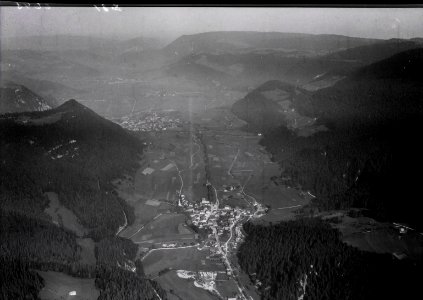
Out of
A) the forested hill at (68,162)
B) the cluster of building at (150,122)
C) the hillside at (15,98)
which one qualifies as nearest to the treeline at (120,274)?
the forested hill at (68,162)

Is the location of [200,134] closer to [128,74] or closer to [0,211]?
[128,74]

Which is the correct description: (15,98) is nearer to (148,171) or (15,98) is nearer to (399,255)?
(148,171)

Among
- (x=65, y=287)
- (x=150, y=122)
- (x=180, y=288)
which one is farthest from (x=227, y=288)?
(x=150, y=122)

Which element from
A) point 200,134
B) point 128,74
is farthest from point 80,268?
point 128,74

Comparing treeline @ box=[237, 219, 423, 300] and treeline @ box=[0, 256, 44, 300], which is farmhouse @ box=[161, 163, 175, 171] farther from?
treeline @ box=[0, 256, 44, 300]

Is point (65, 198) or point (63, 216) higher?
point (65, 198)

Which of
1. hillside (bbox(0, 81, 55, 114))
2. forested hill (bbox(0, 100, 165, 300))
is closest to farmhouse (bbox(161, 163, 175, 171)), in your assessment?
forested hill (bbox(0, 100, 165, 300))

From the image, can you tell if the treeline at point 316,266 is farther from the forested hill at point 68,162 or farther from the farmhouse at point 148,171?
the forested hill at point 68,162
